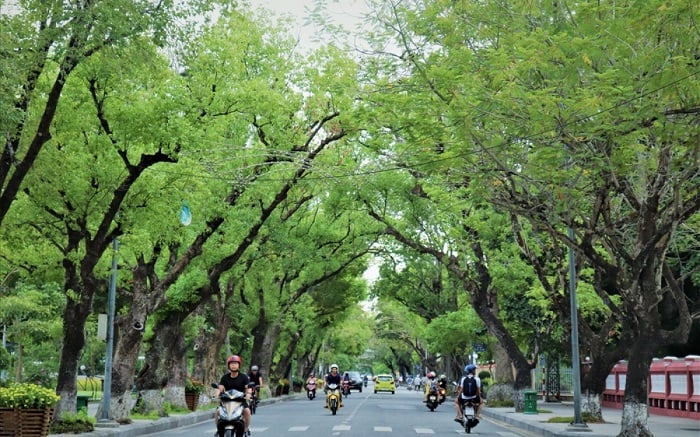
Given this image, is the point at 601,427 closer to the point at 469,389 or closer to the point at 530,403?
the point at 469,389

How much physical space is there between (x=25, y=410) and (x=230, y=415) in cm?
481

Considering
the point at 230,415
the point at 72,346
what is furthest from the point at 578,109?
the point at 72,346

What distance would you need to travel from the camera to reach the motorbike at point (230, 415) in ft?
50.8

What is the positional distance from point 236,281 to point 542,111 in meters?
28.7

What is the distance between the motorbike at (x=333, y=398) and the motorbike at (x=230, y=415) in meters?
17.5

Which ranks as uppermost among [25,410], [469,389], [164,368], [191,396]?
[164,368]

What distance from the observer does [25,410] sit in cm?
1758

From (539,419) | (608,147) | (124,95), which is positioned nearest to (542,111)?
(608,147)

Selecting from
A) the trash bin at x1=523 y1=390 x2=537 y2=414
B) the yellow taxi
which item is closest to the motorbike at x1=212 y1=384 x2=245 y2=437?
the trash bin at x1=523 y1=390 x2=537 y2=414

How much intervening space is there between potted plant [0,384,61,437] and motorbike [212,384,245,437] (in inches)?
168

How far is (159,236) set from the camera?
24531mm

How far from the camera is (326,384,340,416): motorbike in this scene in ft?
108

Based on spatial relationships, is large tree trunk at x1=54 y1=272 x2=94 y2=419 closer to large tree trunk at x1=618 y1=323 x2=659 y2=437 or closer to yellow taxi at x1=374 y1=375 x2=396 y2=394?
large tree trunk at x1=618 y1=323 x2=659 y2=437

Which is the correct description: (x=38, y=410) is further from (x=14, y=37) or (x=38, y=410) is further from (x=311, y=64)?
(x=311, y=64)
